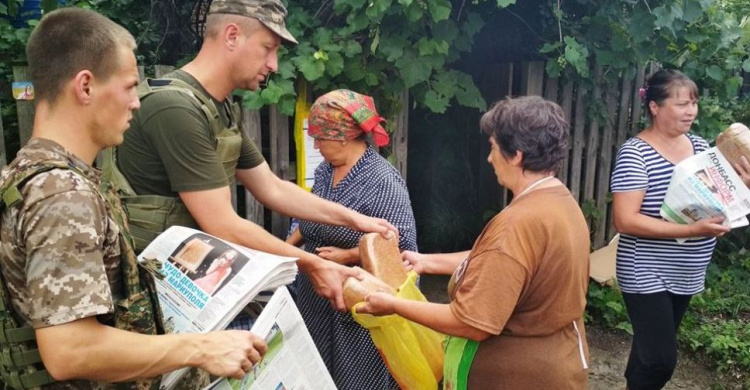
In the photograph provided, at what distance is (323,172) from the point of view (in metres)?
3.19

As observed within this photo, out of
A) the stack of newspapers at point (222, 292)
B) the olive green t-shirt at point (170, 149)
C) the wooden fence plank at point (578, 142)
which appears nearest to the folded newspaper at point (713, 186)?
the wooden fence plank at point (578, 142)

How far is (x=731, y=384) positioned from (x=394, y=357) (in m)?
3.22

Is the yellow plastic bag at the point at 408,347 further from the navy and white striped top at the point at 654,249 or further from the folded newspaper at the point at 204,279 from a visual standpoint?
the navy and white striped top at the point at 654,249

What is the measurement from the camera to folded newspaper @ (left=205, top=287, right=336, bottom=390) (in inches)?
65.3

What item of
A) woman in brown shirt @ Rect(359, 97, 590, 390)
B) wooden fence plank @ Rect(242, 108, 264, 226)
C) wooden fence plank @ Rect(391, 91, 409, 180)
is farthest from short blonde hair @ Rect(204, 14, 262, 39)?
wooden fence plank @ Rect(391, 91, 409, 180)

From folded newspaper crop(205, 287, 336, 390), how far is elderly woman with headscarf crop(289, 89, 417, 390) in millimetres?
910

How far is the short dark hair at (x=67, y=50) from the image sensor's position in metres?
1.43

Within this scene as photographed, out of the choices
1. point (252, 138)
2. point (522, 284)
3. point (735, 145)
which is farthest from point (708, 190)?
point (252, 138)

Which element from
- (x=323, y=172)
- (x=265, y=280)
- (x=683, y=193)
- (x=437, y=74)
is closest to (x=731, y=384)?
(x=683, y=193)

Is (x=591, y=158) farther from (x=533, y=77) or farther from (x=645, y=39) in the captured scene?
(x=645, y=39)

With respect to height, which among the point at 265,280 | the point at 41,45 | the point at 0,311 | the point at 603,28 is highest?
the point at 41,45

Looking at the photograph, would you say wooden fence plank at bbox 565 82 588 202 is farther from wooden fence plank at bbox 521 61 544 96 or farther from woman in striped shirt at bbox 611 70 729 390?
woman in striped shirt at bbox 611 70 729 390

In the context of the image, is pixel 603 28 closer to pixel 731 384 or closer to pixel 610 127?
pixel 610 127

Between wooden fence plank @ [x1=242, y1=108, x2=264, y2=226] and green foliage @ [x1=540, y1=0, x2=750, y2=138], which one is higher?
green foliage @ [x1=540, y1=0, x2=750, y2=138]
